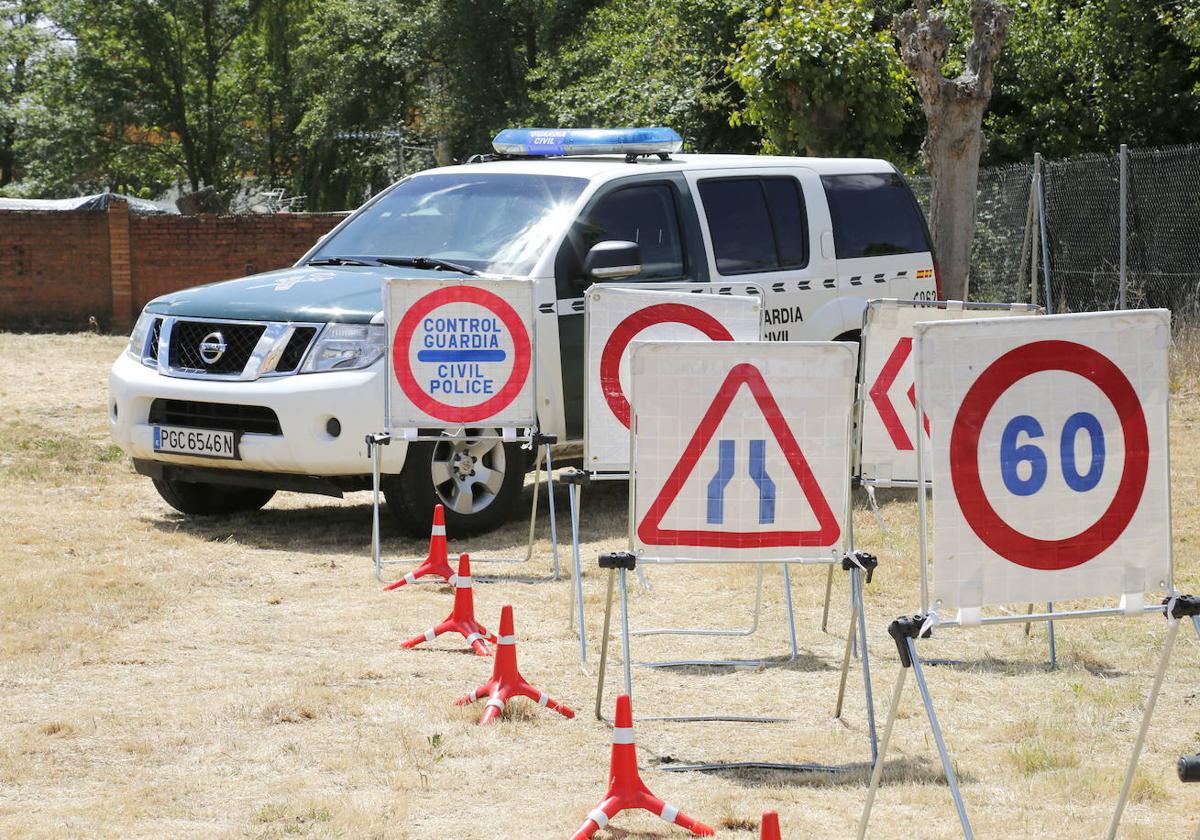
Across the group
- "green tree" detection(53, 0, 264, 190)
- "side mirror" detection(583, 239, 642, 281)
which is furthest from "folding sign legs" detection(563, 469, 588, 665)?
"green tree" detection(53, 0, 264, 190)

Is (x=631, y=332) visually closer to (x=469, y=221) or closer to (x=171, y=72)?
(x=469, y=221)

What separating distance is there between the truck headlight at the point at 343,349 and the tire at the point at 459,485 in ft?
1.86

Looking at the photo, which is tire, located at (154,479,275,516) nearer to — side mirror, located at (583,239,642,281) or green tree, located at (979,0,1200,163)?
side mirror, located at (583,239,642,281)

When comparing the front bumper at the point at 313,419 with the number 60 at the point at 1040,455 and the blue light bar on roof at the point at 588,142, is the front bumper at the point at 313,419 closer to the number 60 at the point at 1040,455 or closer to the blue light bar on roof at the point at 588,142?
the blue light bar on roof at the point at 588,142

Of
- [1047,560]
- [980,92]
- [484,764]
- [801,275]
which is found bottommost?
[484,764]

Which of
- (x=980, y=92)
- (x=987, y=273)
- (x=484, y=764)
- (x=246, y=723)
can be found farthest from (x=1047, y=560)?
(x=987, y=273)

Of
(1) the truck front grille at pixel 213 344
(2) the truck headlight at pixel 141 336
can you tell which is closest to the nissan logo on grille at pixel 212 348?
(1) the truck front grille at pixel 213 344

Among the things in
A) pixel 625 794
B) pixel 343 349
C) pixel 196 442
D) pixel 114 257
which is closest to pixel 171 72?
pixel 114 257

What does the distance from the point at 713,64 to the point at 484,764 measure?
1820cm

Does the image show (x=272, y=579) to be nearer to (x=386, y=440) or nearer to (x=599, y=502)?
(x=386, y=440)

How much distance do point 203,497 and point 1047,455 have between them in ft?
21.2

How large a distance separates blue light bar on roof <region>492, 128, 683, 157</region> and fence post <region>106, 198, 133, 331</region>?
15.8 meters

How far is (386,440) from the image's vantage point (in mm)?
8086

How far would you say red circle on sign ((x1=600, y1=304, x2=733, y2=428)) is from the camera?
7582mm
